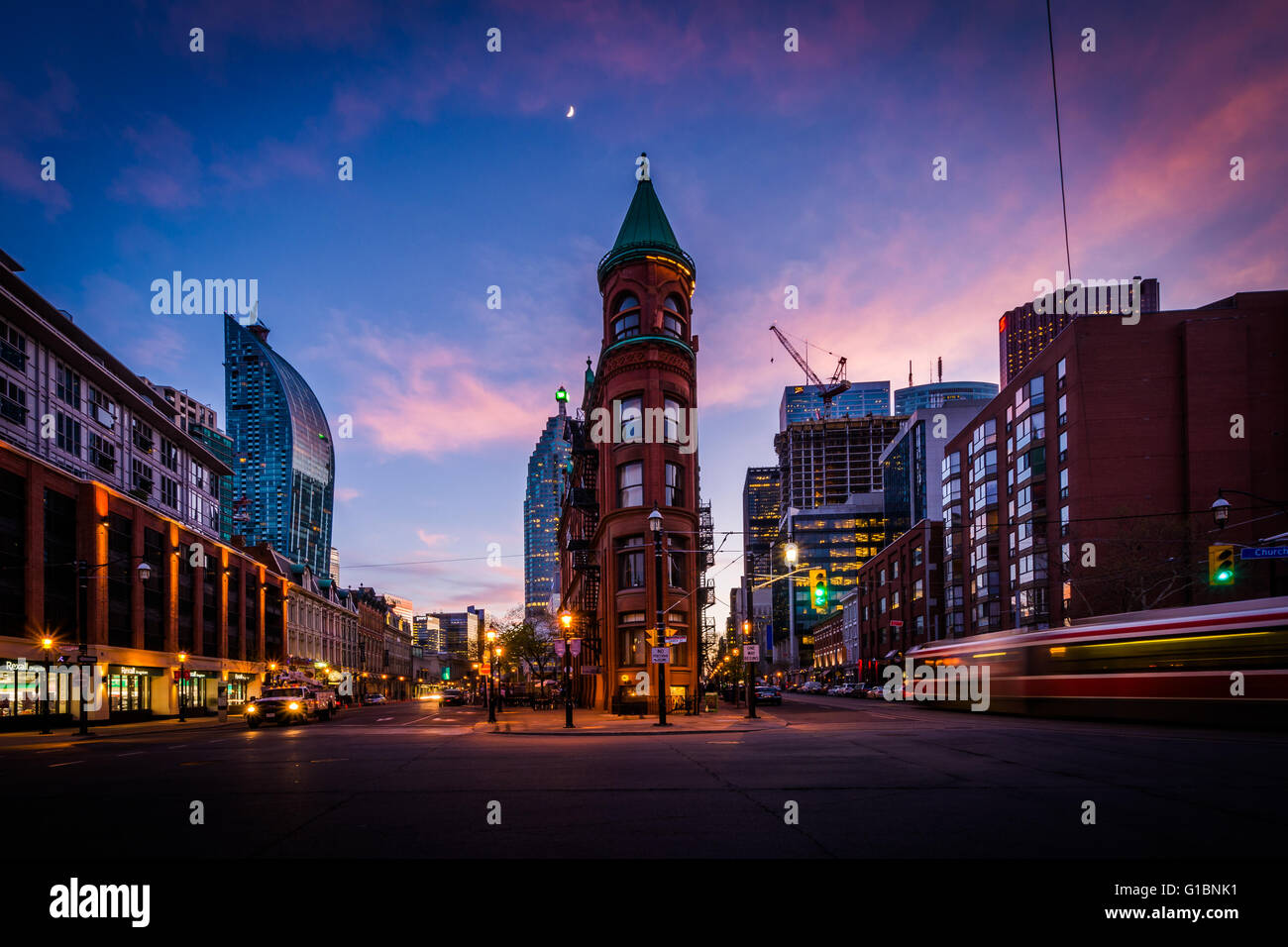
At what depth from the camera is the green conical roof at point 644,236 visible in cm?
4459

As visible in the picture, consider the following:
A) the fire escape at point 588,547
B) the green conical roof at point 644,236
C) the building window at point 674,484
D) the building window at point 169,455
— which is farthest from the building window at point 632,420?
the building window at point 169,455

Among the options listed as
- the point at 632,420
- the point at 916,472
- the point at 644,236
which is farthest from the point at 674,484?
the point at 916,472

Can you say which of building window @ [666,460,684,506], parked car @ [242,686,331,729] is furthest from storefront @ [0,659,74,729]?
building window @ [666,460,684,506]

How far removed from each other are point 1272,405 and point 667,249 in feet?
164

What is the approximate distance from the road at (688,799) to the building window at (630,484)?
2285 cm

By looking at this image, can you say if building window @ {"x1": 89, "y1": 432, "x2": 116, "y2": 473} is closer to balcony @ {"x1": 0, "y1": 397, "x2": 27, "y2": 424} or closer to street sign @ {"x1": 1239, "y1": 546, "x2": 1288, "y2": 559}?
balcony @ {"x1": 0, "y1": 397, "x2": 27, "y2": 424}

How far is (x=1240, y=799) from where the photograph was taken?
431 inches

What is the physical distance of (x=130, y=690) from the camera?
5478 centimetres

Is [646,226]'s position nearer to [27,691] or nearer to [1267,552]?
[1267,552]

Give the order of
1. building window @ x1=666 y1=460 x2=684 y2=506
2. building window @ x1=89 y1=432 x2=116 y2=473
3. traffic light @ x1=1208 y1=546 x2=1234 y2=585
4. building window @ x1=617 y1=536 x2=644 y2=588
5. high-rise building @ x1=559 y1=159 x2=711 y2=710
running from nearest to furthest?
traffic light @ x1=1208 y1=546 x2=1234 y2=585
high-rise building @ x1=559 y1=159 x2=711 y2=710
building window @ x1=617 y1=536 x2=644 y2=588
building window @ x1=666 y1=460 x2=684 y2=506
building window @ x1=89 y1=432 x2=116 y2=473

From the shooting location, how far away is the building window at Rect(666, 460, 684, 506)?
4347cm

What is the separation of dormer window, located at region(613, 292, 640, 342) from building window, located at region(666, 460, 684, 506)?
7.38 metres
